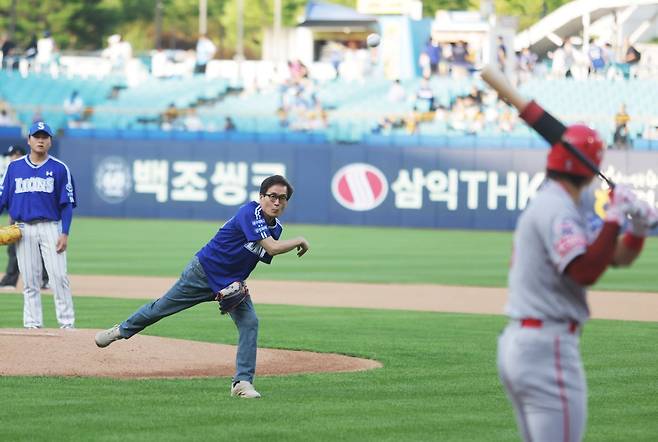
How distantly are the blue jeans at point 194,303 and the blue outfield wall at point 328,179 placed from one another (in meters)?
23.1

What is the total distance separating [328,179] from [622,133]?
717 cm

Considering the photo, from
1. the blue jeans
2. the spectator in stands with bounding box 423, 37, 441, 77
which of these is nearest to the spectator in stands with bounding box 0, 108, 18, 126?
the spectator in stands with bounding box 423, 37, 441, 77

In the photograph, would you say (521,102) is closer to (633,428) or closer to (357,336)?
(633,428)

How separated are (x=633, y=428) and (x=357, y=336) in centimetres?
530

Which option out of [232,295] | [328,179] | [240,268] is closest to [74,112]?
[328,179]

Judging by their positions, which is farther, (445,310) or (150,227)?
(150,227)

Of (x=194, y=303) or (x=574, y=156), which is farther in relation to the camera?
(x=194, y=303)

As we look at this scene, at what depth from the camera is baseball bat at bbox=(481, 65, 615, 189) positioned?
5227 mm

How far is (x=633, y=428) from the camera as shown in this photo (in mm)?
7898

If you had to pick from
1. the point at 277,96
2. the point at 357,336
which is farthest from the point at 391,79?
the point at 357,336

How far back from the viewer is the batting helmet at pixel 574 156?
523 cm

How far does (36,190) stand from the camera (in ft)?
40.3

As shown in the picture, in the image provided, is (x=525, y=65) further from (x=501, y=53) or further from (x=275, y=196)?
(x=275, y=196)

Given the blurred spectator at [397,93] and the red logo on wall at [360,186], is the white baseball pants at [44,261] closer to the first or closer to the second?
the red logo on wall at [360,186]
